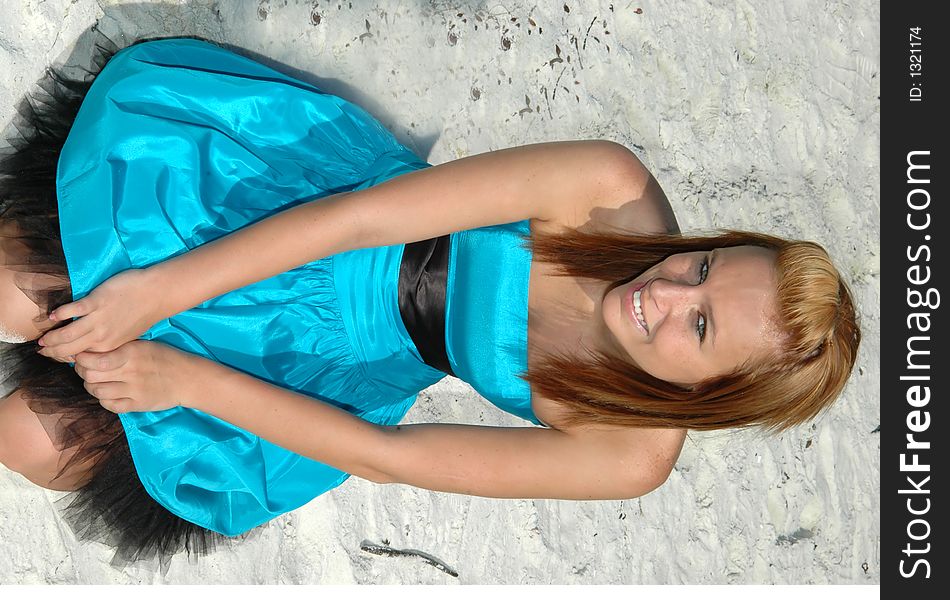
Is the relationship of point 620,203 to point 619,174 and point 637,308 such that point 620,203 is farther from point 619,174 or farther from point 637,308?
point 637,308

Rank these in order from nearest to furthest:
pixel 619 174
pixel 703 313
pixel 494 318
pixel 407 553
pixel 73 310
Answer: pixel 703 313
pixel 73 310
pixel 619 174
pixel 494 318
pixel 407 553

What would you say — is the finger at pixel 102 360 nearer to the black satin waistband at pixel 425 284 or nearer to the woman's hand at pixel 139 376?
the woman's hand at pixel 139 376

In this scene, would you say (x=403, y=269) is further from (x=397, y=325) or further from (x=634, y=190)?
(x=634, y=190)

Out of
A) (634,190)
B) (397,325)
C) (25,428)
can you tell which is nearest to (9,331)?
(25,428)

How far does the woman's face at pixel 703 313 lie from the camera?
1500 mm

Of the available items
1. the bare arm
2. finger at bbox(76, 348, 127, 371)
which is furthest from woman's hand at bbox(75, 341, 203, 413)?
the bare arm

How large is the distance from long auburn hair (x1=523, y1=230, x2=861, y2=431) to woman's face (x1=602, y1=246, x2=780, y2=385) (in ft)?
0.12

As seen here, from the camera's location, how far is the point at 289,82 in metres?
2.03

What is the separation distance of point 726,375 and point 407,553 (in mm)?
1505

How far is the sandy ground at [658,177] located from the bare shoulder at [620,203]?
3.09 ft

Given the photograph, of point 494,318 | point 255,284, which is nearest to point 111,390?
point 255,284

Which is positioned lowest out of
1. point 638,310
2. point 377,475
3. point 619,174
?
point 377,475

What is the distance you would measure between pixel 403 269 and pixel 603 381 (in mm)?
554

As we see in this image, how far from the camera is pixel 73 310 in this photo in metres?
1.61
